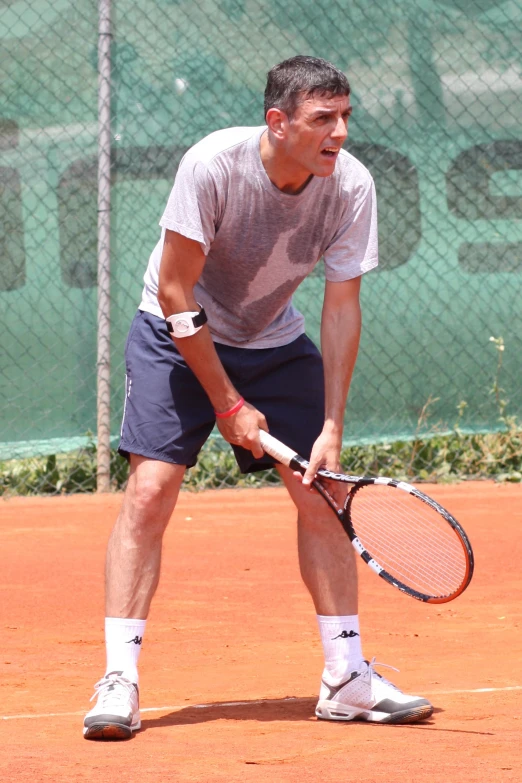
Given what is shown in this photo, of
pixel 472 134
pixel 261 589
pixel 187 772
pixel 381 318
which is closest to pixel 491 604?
pixel 261 589

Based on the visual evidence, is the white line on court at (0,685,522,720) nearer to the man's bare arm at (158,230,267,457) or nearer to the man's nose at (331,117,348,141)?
the man's bare arm at (158,230,267,457)

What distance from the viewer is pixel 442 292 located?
7.91 m

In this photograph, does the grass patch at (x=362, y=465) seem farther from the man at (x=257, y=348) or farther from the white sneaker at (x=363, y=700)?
the white sneaker at (x=363, y=700)

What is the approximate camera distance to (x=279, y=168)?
3.31 meters

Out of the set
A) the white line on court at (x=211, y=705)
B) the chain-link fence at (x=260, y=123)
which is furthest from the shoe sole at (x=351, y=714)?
the chain-link fence at (x=260, y=123)

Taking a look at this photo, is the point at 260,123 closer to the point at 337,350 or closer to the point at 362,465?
the point at 362,465

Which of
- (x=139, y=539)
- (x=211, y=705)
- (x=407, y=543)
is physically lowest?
(x=211, y=705)

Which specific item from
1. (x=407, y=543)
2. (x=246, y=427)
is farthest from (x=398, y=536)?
(x=246, y=427)

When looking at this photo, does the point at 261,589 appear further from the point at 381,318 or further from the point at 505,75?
the point at 505,75

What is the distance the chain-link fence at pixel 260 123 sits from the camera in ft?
24.3

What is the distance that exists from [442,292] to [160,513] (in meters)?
4.83

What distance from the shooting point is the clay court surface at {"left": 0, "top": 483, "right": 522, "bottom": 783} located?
9.52ft

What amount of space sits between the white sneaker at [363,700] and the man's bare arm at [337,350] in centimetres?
58

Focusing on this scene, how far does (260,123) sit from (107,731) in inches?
203
